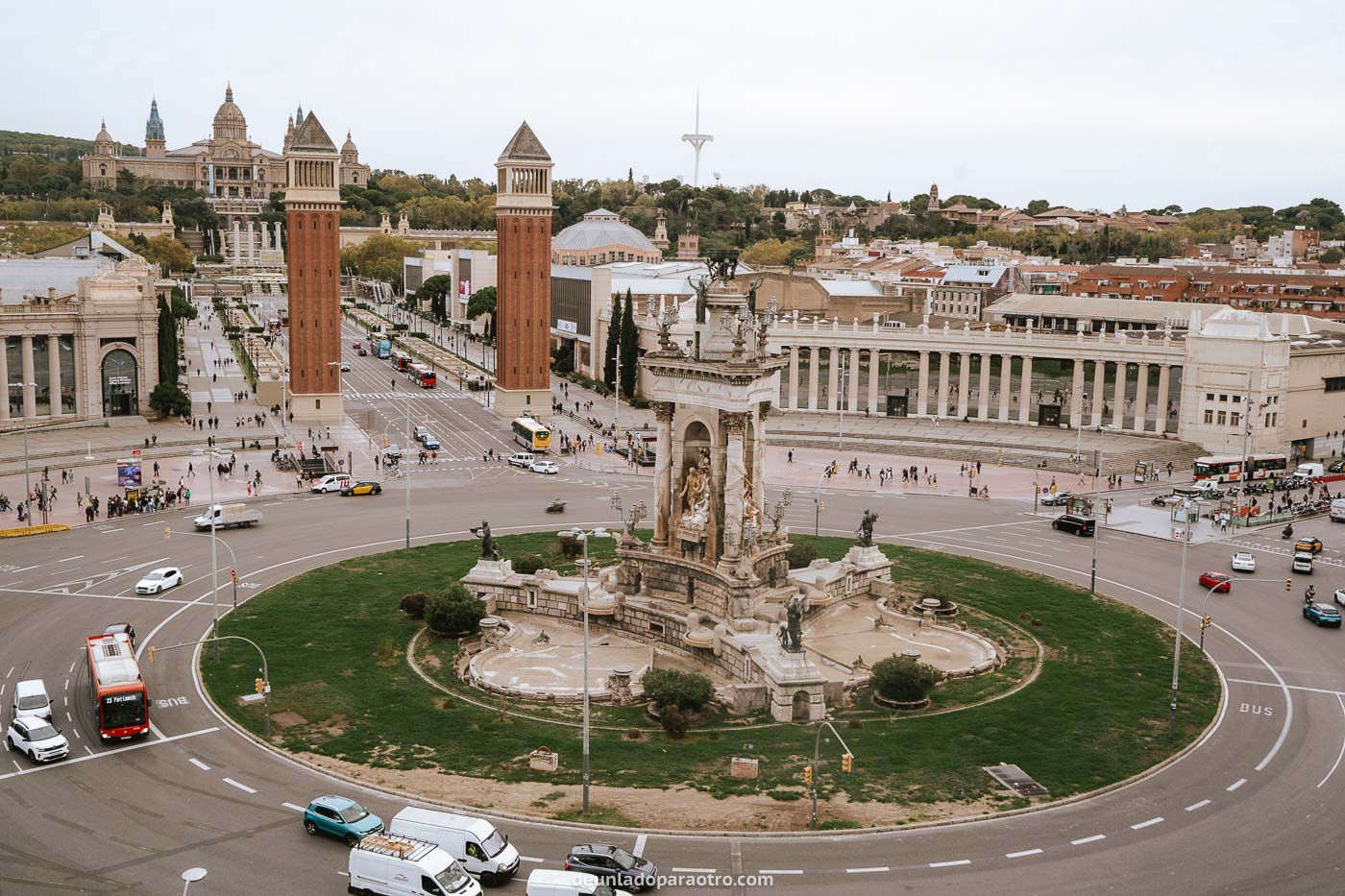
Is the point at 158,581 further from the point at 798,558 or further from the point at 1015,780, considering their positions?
the point at 1015,780

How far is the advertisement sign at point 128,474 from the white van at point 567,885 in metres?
61.0

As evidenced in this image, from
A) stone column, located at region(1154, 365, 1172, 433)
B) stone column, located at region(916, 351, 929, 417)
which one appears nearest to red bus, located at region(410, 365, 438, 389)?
stone column, located at region(916, 351, 929, 417)

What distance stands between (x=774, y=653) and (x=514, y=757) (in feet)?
37.2

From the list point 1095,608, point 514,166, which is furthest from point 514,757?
point 514,166

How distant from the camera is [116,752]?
128 ft

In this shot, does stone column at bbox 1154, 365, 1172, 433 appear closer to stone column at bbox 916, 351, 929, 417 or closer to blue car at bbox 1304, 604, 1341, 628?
stone column at bbox 916, 351, 929, 417

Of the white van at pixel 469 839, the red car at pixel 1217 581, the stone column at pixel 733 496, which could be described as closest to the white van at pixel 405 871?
the white van at pixel 469 839

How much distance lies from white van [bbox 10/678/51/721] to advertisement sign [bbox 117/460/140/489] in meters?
42.1

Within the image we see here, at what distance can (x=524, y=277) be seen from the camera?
122m

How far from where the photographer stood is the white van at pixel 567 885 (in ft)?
95.9

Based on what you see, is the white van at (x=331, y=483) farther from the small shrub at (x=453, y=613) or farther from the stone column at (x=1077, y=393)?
the stone column at (x=1077, y=393)

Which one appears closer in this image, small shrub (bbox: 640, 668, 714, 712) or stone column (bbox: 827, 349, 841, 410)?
small shrub (bbox: 640, 668, 714, 712)

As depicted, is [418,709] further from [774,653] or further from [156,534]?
[156,534]

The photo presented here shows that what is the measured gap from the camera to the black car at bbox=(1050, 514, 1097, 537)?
7306 centimetres
